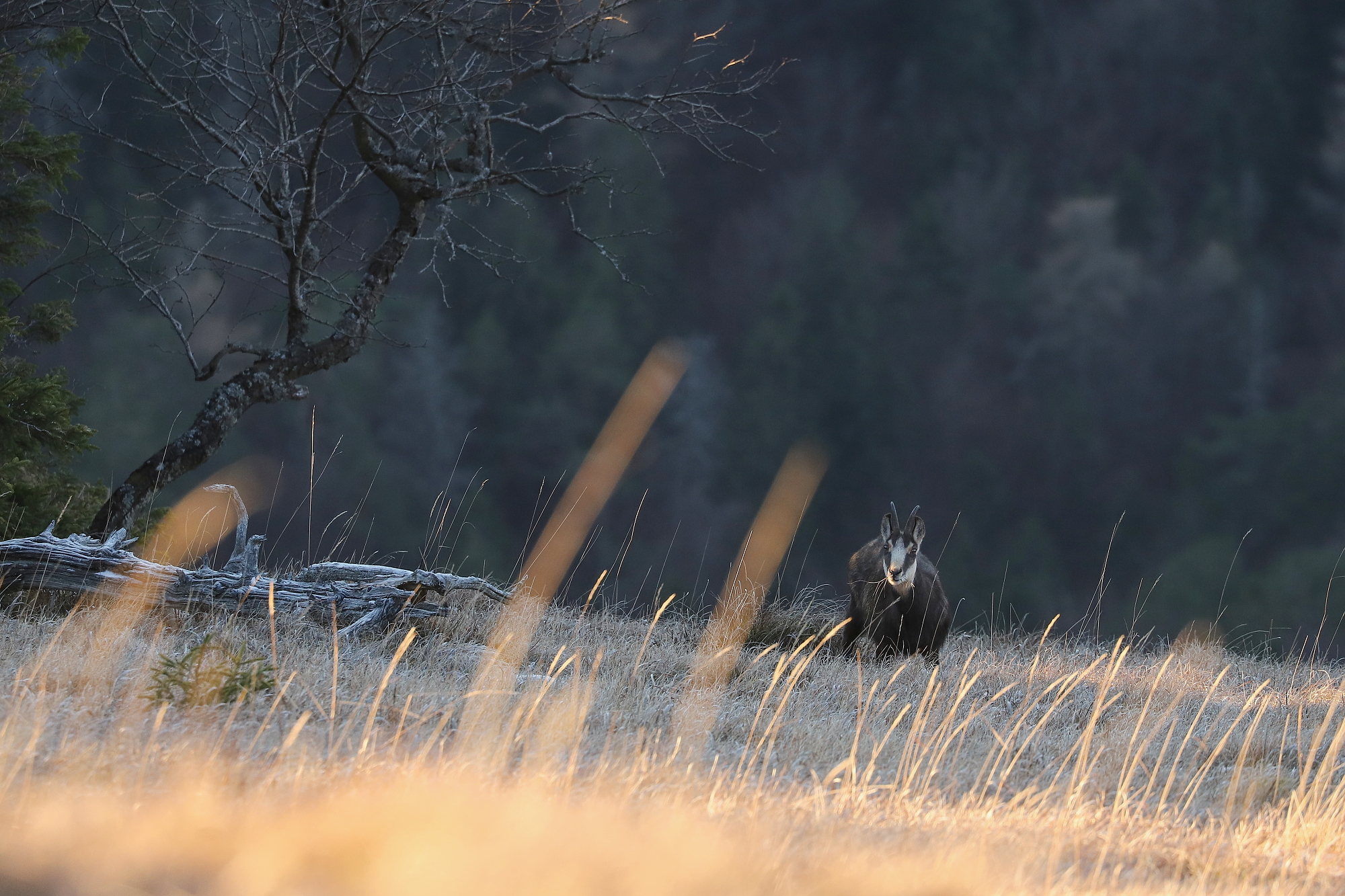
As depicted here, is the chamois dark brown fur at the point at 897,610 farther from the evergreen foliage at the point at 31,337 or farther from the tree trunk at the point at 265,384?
the evergreen foliage at the point at 31,337

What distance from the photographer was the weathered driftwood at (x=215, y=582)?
22.0 ft

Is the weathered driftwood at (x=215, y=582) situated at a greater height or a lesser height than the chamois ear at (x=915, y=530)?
lesser

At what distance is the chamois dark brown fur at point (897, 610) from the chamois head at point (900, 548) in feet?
0.04

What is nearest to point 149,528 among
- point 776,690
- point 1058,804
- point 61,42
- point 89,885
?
point 61,42

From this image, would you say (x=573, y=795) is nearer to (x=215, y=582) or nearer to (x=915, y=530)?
(x=215, y=582)

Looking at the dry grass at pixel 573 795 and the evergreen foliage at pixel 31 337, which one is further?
the evergreen foliage at pixel 31 337

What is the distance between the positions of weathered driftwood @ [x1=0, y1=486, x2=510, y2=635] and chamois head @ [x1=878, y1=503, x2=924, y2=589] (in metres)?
3.15

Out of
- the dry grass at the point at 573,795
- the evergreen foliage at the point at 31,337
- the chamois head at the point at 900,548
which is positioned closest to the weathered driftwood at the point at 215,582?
the dry grass at the point at 573,795

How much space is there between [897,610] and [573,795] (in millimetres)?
5112

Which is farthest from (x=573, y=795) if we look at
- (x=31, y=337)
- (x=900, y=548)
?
(x=31, y=337)

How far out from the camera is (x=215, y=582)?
6.91 meters

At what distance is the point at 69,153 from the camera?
8992mm

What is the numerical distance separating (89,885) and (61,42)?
346 inches

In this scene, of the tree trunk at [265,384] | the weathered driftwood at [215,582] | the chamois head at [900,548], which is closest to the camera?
the weathered driftwood at [215,582]
